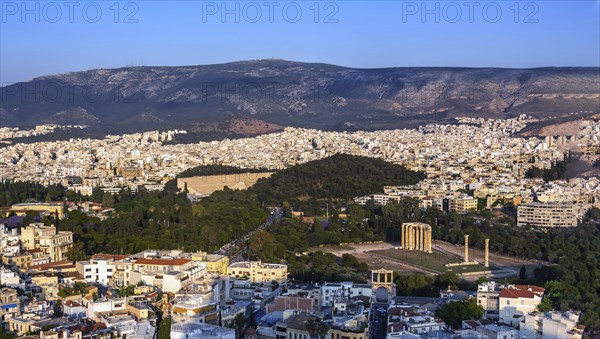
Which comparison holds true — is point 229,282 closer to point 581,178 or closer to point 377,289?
point 377,289

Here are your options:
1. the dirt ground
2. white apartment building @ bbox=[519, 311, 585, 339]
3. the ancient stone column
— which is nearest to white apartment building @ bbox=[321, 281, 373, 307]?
white apartment building @ bbox=[519, 311, 585, 339]

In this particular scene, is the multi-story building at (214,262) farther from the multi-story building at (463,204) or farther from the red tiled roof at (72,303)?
the multi-story building at (463,204)

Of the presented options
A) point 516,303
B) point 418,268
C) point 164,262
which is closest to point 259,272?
point 164,262

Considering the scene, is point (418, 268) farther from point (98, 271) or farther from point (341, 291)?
point (98, 271)

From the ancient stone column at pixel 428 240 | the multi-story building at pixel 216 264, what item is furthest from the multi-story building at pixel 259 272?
the ancient stone column at pixel 428 240

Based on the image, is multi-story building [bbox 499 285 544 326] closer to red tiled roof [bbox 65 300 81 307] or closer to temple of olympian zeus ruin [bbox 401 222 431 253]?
red tiled roof [bbox 65 300 81 307]

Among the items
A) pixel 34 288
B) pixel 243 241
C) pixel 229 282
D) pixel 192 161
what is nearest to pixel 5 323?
pixel 34 288
